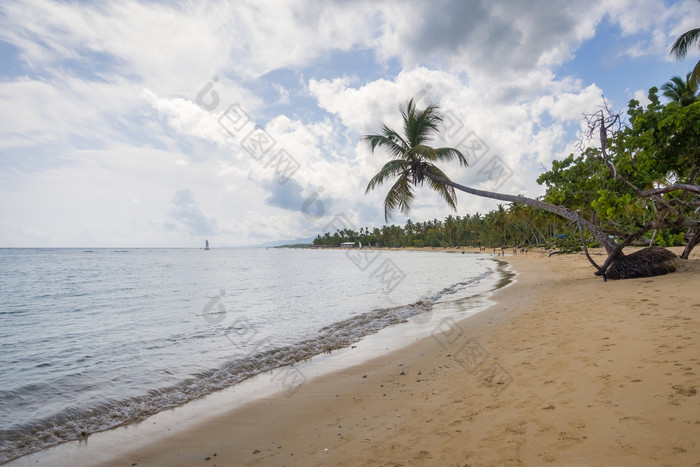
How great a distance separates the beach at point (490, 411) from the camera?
330 cm

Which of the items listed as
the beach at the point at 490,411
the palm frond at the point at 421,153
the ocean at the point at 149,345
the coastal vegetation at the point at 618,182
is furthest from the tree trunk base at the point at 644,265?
the palm frond at the point at 421,153

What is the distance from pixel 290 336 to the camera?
10.5 meters

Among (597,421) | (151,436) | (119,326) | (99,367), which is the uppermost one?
(119,326)

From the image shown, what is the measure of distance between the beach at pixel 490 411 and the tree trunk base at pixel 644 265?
6.43 metres

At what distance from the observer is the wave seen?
16.3 ft

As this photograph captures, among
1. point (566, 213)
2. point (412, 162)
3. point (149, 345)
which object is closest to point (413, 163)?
point (412, 162)

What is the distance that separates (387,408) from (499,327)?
5.26 meters

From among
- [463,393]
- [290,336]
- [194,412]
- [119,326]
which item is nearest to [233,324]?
[290,336]

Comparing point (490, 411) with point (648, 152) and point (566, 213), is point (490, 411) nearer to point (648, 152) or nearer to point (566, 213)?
point (648, 152)

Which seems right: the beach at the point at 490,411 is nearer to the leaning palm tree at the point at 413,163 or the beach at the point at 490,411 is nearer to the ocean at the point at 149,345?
the ocean at the point at 149,345

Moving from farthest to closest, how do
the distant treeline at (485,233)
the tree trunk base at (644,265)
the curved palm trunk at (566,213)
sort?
the distant treeline at (485,233) → the curved palm trunk at (566,213) → the tree trunk base at (644,265)

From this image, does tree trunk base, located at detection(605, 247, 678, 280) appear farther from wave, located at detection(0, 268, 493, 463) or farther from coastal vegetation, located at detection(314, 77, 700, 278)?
wave, located at detection(0, 268, 493, 463)

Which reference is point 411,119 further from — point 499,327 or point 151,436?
point 151,436

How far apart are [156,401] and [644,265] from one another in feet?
51.5
